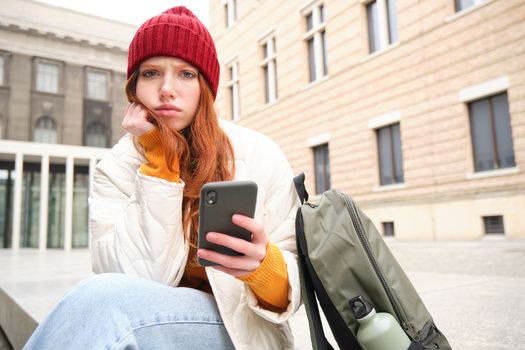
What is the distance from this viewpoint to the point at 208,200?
81cm

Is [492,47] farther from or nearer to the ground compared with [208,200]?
farther from the ground

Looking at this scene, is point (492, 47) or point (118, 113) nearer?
point (492, 47)

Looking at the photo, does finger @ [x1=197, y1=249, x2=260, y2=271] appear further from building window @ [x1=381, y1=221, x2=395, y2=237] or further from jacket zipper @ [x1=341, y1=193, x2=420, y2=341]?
building window @ [x1=381, y1=221, x2=395, y2=237]

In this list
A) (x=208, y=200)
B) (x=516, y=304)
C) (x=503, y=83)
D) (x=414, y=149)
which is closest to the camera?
(x=208, y=200)

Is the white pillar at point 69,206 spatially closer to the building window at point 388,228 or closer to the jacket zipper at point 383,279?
the building window at point 388,228

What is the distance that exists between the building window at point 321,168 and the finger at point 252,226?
35.7ft

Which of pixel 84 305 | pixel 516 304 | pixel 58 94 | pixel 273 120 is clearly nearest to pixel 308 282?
pixel 84 305

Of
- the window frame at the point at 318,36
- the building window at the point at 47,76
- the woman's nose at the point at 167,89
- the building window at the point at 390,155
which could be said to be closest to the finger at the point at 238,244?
the woman's nose at the point at 167,89

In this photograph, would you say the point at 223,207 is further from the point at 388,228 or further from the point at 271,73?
the point at 271,73

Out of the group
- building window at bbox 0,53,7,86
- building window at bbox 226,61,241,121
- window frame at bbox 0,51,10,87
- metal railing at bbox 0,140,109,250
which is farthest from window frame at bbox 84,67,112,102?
building window at bbox 226,61,241,121

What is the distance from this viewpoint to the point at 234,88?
52.3 feet

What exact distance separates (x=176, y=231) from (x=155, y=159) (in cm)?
22

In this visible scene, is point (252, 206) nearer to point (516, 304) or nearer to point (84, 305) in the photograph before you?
point (84, 305)

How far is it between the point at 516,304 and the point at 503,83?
21.6ft
